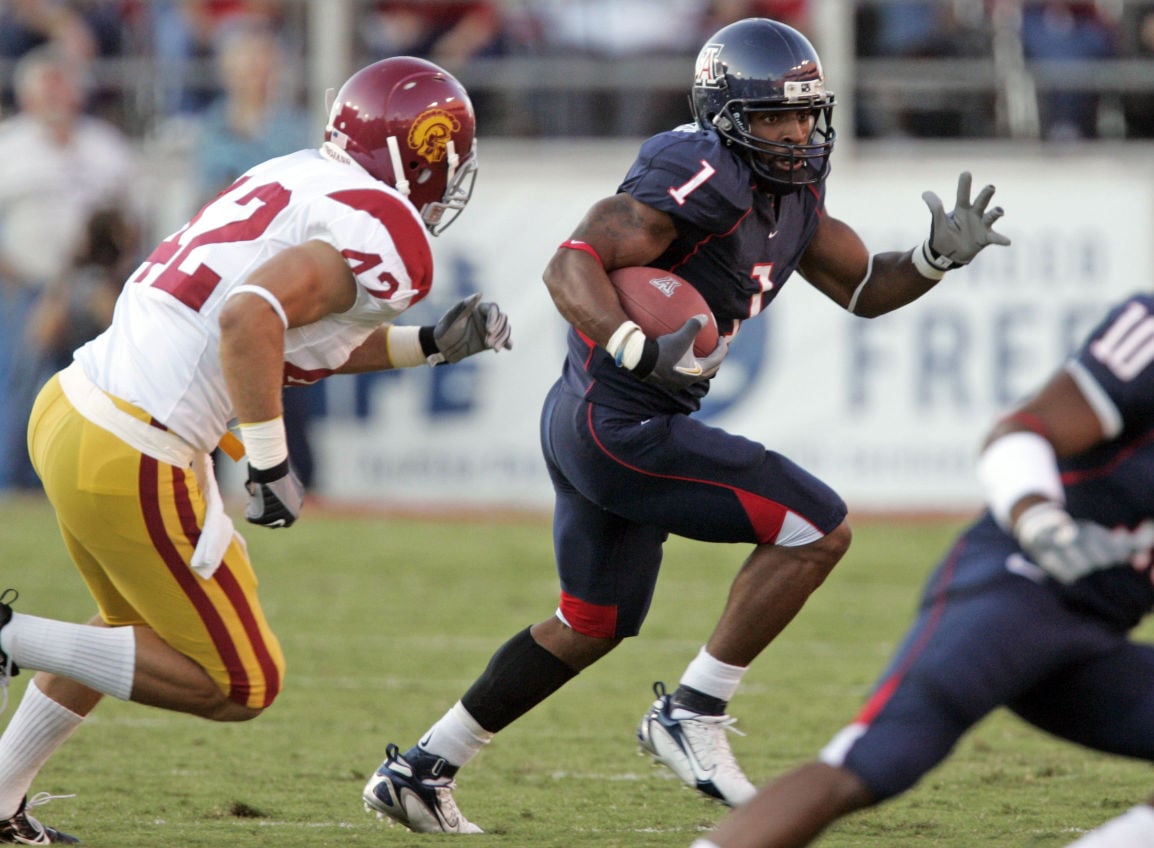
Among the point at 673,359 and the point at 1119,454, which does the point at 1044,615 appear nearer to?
the point at 1119,454

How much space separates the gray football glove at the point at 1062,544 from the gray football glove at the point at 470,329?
1.66 meters

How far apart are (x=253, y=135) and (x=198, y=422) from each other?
6433mm

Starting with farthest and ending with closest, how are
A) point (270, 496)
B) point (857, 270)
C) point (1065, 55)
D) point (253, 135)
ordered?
point (1065, 55)
point (253, 135)
point (857, 270)
point (270, 496)

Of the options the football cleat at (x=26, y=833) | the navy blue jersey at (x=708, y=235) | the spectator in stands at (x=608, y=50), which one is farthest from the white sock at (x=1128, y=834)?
the spectator in stands at (x=608, y=50)

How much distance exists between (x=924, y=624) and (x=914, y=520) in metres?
7.10

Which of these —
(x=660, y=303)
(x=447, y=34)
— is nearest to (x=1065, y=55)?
(x=447, y=34)

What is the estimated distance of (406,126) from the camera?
149 inches

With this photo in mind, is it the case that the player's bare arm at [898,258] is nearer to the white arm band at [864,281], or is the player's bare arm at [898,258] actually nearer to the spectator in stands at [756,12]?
the white arm band at [864,281]

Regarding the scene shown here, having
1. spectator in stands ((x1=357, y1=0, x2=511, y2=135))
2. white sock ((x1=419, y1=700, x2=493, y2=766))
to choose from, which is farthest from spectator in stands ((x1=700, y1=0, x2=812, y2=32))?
white sock ((x1=419, y1=700, x2=493, y2=766))

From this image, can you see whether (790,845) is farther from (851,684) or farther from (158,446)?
(851,684)

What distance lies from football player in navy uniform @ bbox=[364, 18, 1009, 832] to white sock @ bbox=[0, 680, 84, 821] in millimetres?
712

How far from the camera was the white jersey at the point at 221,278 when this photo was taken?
140 inches

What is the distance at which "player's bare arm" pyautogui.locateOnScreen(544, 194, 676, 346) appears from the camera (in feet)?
12.6

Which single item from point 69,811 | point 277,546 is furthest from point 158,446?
point 277,546
